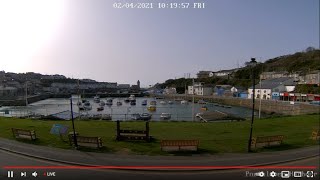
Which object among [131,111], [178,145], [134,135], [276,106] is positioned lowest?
[131,111]

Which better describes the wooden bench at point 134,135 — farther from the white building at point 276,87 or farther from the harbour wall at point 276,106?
the white building at point 276,87

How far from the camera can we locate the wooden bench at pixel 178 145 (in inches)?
814

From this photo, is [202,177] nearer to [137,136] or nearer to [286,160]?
[286,160]

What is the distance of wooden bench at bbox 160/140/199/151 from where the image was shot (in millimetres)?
20688

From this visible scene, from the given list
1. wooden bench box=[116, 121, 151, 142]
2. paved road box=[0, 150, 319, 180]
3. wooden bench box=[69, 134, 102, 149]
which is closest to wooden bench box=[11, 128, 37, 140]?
wooden bench box=[69, 134, 102, 149]

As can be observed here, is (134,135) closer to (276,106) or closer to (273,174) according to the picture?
(273,174)

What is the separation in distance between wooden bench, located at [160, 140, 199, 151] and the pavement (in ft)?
3.60

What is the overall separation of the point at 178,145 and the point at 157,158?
2.33 meters

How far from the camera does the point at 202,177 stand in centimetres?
1512

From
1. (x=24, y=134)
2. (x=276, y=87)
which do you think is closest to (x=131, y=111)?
(x=276, y=87)

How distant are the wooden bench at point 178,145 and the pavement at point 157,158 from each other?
1097 millimetres

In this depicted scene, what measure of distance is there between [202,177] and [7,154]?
11378 millimetres

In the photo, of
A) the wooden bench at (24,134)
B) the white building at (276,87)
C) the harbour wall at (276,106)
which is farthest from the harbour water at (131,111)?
the wooden bench at (24,134)

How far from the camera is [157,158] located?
18.7 meters
